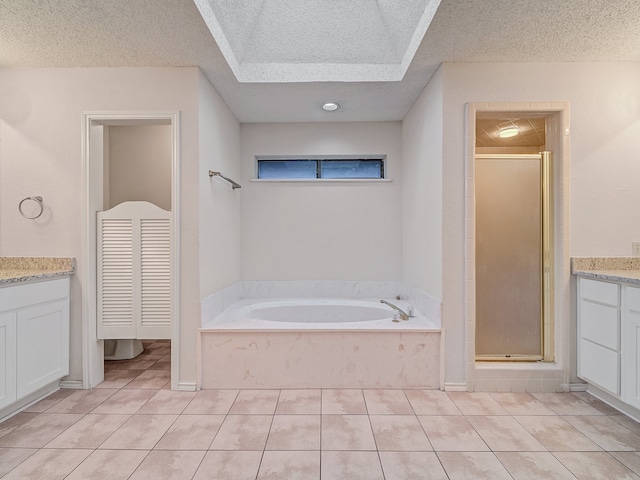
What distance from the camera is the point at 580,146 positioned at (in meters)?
2.49

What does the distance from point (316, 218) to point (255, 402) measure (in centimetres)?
193

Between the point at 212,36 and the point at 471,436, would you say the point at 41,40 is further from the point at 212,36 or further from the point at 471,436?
the point at 471,436

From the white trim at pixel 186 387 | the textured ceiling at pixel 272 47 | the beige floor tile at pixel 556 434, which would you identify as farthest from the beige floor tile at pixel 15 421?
the beige floor tile at pixel 556 434

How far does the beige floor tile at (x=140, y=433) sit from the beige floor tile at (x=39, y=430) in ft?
1.09

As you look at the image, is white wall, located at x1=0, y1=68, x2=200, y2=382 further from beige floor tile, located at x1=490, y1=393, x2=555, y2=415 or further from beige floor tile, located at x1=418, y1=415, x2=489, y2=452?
beige floor tile, located at x1=490, y1=393, x2=555, y2=415

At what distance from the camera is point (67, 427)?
204 cm

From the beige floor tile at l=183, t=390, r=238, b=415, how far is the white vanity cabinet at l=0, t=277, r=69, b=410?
3.10 ft

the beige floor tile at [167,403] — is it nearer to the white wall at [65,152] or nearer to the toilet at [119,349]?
the white wall at [65,152]

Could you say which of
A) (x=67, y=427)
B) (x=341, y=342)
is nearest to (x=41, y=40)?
(x=67, y=427)

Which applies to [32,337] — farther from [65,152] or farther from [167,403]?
[65,152]

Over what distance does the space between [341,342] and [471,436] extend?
0.96 metres

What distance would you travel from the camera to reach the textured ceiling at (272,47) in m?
1.90

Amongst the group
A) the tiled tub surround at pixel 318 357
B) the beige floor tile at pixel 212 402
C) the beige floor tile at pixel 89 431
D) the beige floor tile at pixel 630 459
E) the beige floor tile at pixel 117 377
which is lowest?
the beige floor tile at pixel 117 377

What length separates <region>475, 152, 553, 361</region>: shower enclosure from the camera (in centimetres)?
271
